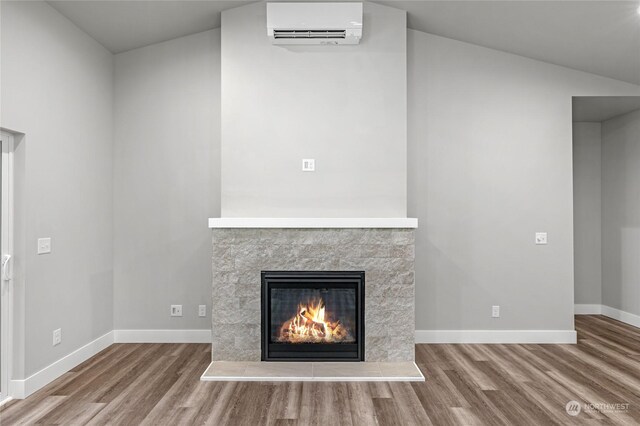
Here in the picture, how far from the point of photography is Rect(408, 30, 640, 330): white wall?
4.57 m

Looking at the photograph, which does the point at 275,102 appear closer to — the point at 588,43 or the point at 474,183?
the point at 474,183

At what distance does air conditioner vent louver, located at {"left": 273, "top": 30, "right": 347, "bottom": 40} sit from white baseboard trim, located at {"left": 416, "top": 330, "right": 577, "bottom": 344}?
114 inches

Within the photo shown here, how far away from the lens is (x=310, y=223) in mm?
3871

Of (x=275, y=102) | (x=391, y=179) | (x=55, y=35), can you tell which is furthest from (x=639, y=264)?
(x=55, y=35)

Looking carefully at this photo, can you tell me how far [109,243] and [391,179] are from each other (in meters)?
2.82

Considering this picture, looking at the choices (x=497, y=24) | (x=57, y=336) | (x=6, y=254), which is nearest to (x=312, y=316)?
(x=57, y=336)

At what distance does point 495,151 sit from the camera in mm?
4602

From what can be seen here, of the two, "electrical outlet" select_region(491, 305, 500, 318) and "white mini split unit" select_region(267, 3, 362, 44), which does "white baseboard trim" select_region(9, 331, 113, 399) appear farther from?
"electrical outlet" select_region(491, 305, 500, 318)

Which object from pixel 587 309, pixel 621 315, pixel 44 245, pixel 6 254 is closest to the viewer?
pixel 6 254

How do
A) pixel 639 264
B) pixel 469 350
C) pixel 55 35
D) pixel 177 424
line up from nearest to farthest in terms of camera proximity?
pixel 177 424, pixel 55 35, pixel 469 350, pixel 639 264

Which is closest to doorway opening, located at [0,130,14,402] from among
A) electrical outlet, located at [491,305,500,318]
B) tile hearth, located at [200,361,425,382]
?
tile hearth, located at [200,361,425,382]

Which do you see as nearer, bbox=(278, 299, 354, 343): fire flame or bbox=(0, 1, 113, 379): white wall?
bbox=(0, 1, 113, 379): white wall

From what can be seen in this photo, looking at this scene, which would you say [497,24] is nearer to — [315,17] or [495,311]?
[315,17]

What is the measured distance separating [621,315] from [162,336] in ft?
16.8
